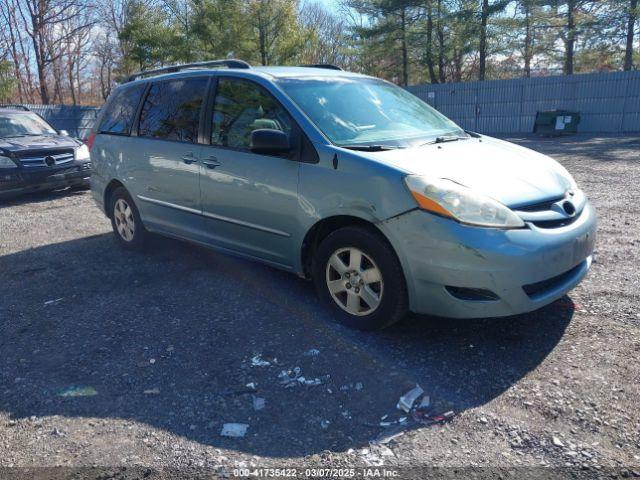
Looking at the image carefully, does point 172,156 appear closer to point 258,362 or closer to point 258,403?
point 258,362

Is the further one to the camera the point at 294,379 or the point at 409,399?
→ the point at 294,379

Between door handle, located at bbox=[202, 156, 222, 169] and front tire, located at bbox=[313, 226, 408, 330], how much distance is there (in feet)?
4.22

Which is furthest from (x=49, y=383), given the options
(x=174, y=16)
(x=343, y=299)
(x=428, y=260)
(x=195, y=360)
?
(x=174, y=16)

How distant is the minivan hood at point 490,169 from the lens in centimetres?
323

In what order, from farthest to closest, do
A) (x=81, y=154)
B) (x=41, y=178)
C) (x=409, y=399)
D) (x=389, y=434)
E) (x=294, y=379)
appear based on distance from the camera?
(x=81, y=154), (x=41, y=178), (x=294, y=379), (x=409, y=399), (x=389, y=434)

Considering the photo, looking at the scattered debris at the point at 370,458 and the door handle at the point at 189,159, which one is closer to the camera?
the scattered debris at the point at 370,458

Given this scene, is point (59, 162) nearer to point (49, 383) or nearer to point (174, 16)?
point (49, 383)

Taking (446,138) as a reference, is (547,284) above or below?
below

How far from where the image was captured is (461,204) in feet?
10.1

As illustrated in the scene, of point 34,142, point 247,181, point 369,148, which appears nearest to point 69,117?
point 34,142

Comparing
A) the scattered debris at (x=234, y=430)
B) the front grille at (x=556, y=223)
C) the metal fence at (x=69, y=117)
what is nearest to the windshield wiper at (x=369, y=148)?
the front grille at (x=556, y=223)

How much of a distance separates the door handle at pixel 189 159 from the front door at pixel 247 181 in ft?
0.48

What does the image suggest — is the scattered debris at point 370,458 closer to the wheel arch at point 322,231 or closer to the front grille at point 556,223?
the wheel arch at point 322,231

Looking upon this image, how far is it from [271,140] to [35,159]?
23.6 feet
